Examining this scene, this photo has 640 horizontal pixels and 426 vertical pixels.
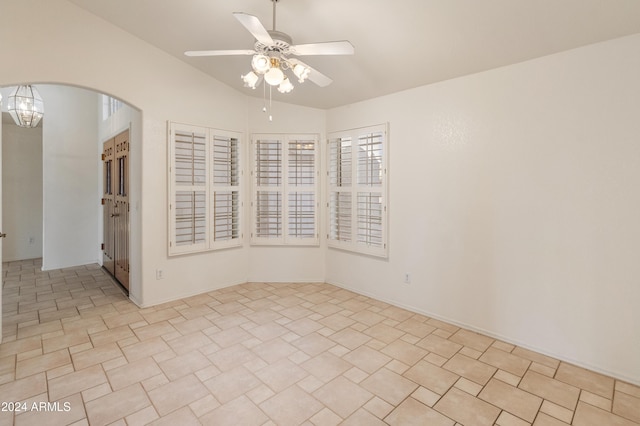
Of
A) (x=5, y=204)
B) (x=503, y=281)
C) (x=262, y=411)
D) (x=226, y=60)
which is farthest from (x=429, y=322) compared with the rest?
(x=5, y=204)

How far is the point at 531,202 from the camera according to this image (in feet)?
→ 9.01

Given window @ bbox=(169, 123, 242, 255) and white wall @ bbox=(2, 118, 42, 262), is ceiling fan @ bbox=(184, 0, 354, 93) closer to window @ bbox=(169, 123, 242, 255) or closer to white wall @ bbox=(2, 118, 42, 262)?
window @ bbox=(169, 123, 242, 255)

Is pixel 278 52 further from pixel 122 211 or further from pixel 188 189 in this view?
pixel 122 211

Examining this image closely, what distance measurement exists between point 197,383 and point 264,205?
2707 millimetres

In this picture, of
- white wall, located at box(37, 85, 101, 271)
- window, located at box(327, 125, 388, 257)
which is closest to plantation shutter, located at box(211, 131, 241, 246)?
window, located at box(327, 125, 388, 257)

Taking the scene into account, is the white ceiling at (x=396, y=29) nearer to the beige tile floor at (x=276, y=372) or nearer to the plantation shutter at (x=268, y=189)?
the plantation shutter at (x=268, y=189)

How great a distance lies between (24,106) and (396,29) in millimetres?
5187

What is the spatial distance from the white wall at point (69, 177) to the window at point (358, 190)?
448cm

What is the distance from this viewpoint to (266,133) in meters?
4.53

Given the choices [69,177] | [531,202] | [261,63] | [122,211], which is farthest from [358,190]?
[69,177]

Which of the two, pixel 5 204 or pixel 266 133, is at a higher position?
pixel 266 133

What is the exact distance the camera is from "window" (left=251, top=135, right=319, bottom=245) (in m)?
4.55

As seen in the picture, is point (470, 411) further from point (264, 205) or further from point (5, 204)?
point (5, 204)

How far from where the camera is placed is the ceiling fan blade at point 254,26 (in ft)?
5.61
